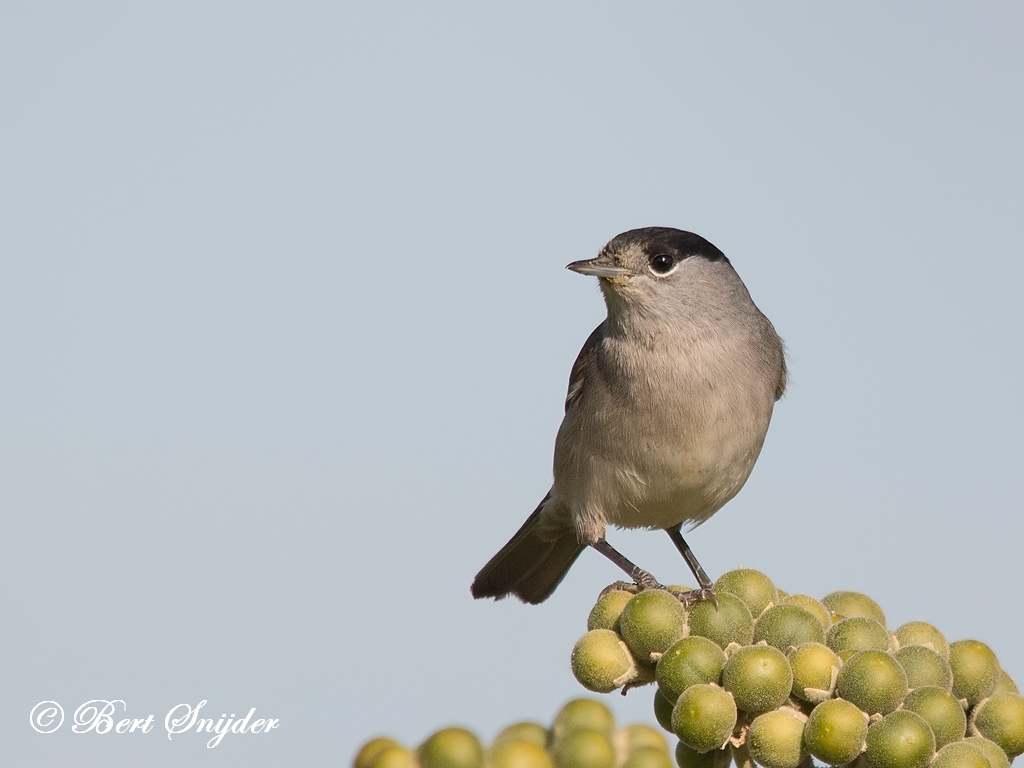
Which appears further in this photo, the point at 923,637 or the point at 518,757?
the point at 923,637

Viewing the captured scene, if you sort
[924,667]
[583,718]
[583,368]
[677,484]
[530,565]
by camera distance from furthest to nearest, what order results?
[530,565] < [583,368] < [677,484] < [924,667] < [583,718]

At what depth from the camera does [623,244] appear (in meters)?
5.74

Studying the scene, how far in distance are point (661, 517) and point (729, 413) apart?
78 cm

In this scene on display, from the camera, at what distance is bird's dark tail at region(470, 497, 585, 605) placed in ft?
21.8

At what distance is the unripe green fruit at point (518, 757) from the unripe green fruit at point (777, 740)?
149cm

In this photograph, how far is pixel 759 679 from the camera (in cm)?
301

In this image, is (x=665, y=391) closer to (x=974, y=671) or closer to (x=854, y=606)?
(x=854, y=606)

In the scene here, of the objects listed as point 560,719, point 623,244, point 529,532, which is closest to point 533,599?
point 529,532

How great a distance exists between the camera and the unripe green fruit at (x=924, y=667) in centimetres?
310

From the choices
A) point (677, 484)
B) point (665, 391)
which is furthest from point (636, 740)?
point (677, 484)

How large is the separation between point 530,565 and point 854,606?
337cm

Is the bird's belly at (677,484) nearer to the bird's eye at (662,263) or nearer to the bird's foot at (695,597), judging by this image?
the bird's eye at (662,263)

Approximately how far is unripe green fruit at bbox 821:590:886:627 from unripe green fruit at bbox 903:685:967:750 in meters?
0.49

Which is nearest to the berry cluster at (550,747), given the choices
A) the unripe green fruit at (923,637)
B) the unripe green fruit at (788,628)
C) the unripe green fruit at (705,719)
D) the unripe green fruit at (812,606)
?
the unripe green fruit at (705,719)
